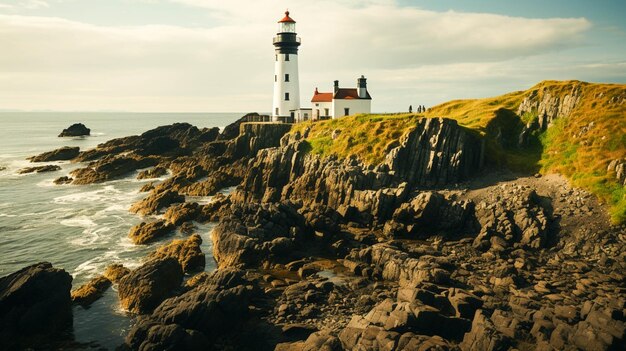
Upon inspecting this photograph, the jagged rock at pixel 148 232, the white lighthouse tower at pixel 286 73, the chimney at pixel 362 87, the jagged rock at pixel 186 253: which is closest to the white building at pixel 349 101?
the chimney at pixel 362 87

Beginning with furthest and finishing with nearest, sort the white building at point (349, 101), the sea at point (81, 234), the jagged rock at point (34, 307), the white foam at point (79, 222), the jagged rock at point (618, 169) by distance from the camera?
the white building at point (349, 101) → the white foam at point (79, 222) → the jagged rock at point (618, 169) → the sea at point (81, 234) → the jagged rock at point (34, 307)

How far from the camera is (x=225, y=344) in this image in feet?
74.4

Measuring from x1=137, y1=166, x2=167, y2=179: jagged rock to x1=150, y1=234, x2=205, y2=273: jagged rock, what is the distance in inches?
1492

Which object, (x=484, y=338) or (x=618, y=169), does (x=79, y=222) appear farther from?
(x=618, y=169)

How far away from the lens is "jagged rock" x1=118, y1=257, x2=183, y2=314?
26391 millimetres

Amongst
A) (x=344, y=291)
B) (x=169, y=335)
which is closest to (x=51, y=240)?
(x=169, y=335)

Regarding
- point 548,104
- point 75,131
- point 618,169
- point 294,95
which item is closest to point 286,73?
point 294,95

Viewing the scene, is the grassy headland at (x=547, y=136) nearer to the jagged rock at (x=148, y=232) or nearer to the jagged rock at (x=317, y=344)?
the jagged rock at (x=148, y=232)

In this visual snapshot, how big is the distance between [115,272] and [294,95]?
5721cm

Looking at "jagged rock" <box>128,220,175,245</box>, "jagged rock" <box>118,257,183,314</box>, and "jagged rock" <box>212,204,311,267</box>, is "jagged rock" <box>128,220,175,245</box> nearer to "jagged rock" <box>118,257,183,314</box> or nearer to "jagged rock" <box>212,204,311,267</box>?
"jagged rock" <box>212,204,311,267</box>

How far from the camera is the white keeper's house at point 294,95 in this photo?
76938 millimetres

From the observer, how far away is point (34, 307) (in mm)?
24125

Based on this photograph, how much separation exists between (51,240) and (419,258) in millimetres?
33363

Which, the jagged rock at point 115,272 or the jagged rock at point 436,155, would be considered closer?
the jagged rock at point 115,272
